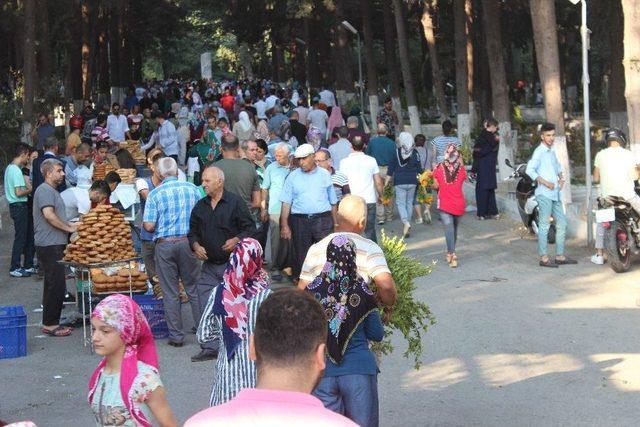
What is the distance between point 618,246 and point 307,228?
4057 millimetres

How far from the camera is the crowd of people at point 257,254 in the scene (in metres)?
4.09

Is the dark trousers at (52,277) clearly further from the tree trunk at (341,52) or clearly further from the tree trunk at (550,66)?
the tree trunk at (341,52)

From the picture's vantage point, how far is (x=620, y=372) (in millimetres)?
10281

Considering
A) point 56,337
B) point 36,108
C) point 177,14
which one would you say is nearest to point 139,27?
point 177,14

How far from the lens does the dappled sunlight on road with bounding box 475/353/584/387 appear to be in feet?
33.9

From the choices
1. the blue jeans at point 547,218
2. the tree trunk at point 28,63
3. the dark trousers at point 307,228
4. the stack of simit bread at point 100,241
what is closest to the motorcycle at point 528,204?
the blue jeans at point 547,218

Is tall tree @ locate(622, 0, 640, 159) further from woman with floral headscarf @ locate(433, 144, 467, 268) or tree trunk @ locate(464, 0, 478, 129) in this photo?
tree trunk @ locate(464, 0, 478, 129)

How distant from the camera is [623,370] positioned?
10.3m

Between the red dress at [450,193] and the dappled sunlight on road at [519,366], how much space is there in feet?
17.1

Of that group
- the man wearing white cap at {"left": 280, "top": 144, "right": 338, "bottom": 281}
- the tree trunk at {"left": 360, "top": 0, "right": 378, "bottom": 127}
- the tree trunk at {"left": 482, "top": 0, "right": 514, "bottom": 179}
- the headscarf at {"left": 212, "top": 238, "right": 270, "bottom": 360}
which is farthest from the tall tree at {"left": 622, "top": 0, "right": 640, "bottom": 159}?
the tree trunk at {"left": 360, "top": 0, "right": 378, "bottom": 127}

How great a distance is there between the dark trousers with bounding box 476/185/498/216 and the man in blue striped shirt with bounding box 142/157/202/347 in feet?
34.8

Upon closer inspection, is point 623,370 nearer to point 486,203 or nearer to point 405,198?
point 405,198

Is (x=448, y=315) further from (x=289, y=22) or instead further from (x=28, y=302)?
(x=289, y=22)

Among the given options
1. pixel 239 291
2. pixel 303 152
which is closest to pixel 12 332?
pixel 303 152
